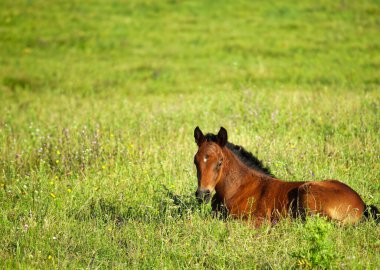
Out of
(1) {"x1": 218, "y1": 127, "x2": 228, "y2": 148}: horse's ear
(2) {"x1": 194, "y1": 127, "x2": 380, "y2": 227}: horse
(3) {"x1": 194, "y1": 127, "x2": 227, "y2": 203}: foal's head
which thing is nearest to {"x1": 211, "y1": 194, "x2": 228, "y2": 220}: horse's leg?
(2) {"x1": 194, "y1": 127, "x2": 380, "y2": 227}: horse

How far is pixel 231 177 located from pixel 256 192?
0.38 m

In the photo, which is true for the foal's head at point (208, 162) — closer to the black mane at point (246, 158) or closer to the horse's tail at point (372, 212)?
the black mane at point (246, 158)

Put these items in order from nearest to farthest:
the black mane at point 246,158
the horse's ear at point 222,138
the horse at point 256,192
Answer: the horse at point 256,192 < the horse's ear at point 222,138 < the black mane at point 246,158

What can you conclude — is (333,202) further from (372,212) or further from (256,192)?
(256,192)

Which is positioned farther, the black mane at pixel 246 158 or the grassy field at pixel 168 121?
the black mane at pixel 246 158

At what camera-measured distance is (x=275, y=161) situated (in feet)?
31.5

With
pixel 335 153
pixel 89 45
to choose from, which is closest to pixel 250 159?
pixel 335 153

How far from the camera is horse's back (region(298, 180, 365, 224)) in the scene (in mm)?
7164

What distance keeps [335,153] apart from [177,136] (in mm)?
3523

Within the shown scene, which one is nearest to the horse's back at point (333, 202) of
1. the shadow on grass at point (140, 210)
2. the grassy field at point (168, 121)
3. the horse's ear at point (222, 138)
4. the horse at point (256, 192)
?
the horse at point (256, 192)

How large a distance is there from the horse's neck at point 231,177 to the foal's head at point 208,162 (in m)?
0.28

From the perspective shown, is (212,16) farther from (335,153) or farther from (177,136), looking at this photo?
(335,153)

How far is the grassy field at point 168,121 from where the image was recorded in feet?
22.1

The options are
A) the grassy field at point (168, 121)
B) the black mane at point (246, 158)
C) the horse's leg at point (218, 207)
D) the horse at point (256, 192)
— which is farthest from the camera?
the black mane at point (246, 158)
